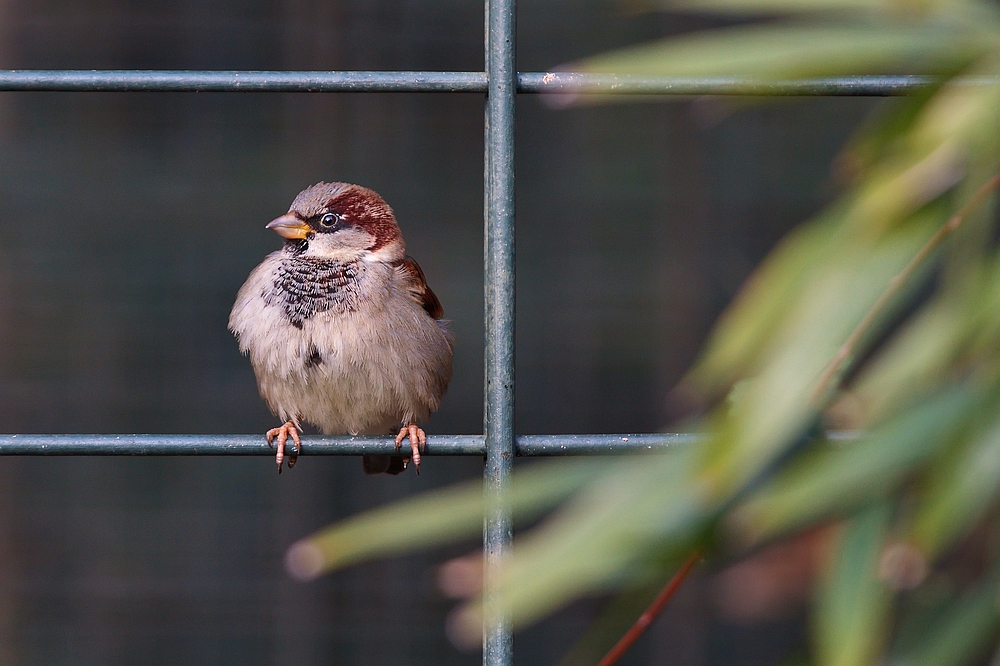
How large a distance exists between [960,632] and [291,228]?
4.15 feet

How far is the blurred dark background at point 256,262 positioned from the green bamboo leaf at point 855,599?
217 centimetres

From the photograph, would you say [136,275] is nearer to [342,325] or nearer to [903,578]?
[342,325]

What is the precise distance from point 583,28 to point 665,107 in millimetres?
252

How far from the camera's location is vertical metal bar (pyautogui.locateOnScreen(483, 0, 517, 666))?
4.07ft

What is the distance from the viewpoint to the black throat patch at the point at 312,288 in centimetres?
179

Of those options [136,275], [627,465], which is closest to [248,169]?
[136,275]

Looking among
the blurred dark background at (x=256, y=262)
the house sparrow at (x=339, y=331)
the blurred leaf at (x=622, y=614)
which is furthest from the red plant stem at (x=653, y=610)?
the blurred dark background at (x=256, y=262)

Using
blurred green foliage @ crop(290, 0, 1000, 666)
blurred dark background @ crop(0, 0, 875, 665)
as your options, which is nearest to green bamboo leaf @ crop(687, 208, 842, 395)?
blurred green foliage @ crop(290, 0, 1000, 666)

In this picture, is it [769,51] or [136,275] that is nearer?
[769,51]

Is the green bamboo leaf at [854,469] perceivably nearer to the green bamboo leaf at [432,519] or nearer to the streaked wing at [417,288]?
the green bamboo leaf at [432,519]

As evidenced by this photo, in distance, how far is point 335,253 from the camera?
6.10ft

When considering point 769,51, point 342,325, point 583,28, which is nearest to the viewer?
point 769,51

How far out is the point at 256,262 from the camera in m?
2.97

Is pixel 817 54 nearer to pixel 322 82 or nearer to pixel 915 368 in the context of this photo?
pixel 915 368
